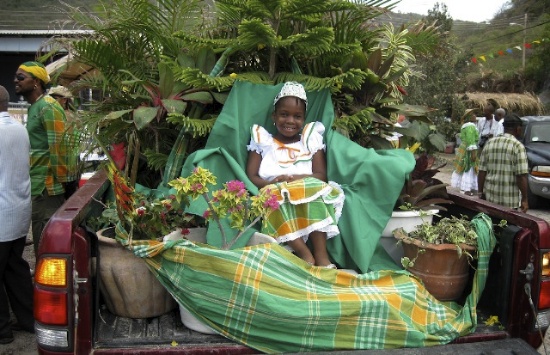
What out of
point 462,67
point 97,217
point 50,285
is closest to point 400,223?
point 97,217

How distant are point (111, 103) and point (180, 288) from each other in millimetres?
1915

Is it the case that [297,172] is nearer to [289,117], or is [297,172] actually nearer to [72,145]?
[289,117]

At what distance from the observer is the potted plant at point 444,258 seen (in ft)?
8.77

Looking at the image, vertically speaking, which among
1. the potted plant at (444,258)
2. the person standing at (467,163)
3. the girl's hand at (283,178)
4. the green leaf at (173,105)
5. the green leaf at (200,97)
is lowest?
the person standing at (467,163)

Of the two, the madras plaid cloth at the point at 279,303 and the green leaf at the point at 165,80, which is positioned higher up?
the green leaf at the point at 165,80

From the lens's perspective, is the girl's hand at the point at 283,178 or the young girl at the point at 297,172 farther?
the girl's hand at the point at 283,178

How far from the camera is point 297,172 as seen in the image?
140 inches

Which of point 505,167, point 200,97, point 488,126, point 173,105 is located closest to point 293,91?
point 200,97

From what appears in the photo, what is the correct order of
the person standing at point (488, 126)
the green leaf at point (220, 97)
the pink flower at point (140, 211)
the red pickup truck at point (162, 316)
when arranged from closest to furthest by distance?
1. the red pickup truck at point (162, 316)
2. the pink flower at point (140, 211)
3. the green leaf at point (220, 97)
4. the person standing at point (488, 126)

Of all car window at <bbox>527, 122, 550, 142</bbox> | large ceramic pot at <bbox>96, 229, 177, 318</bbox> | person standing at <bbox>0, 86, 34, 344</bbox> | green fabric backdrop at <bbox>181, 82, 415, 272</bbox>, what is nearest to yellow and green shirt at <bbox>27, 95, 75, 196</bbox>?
person standing at <bbox>0, 86, 34, 344</bbox>

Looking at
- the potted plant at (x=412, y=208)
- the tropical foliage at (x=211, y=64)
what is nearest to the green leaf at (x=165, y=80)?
the tropical foliage at (x=211, y=64)

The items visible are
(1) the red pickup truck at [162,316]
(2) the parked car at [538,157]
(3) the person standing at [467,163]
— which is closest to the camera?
(1) the red pickup truck at [162,316]

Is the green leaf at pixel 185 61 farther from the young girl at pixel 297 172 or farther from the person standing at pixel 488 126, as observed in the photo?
the person standing at pixel 488 126

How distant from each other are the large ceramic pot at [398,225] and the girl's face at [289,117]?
34.9 inches
